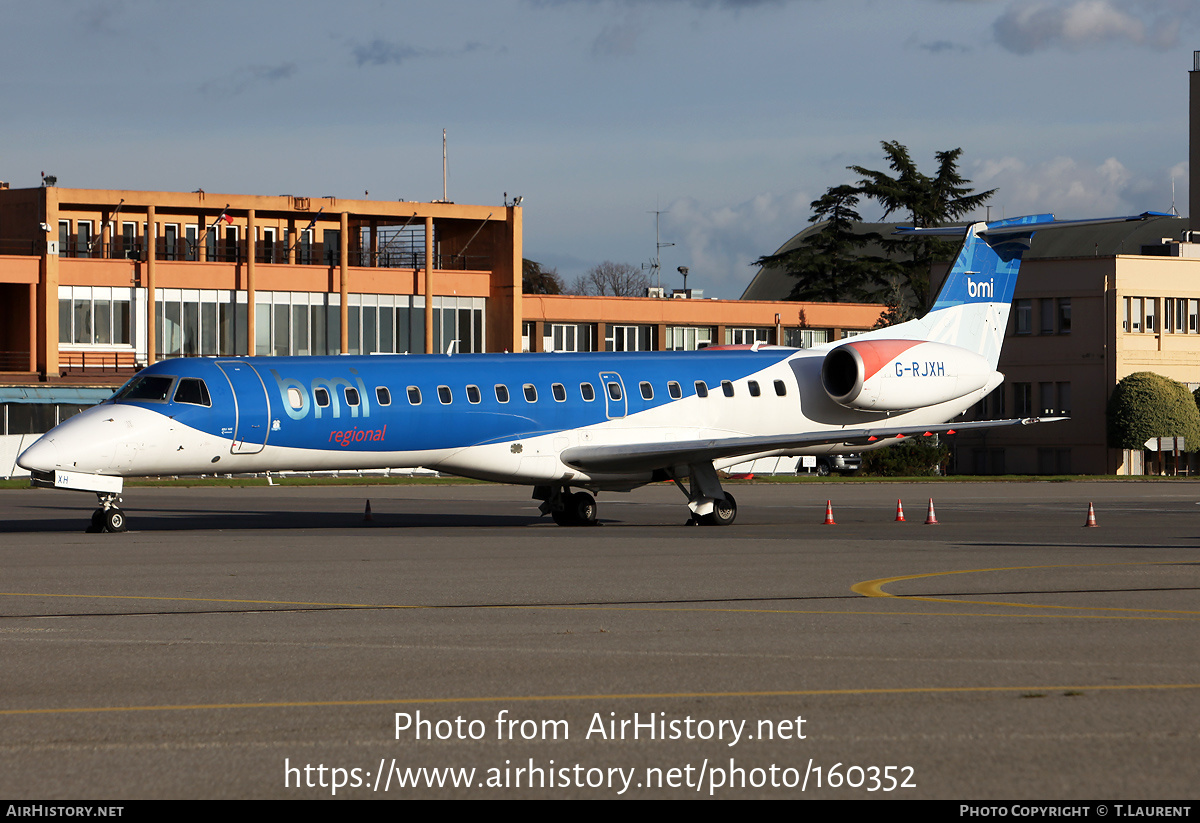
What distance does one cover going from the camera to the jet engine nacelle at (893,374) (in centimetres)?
2834

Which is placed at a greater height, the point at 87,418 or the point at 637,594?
the point at 87,418

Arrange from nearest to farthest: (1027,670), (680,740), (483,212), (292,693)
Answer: (680,740) → (292,693) → (1027,670) → (483,212)

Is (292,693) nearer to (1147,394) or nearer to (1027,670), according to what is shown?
(1027,670)

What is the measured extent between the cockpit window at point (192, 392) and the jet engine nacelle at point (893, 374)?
473 inches

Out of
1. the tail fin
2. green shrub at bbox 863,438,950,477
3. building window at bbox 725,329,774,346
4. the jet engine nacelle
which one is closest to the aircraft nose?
the jet engine nacelle

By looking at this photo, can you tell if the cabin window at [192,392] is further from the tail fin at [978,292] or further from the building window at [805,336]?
the building window at [805,336]

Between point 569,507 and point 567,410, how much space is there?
2309 millimetres

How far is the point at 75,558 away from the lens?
18.9 metres

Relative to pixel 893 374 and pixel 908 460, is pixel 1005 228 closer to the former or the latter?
pixel 893 374

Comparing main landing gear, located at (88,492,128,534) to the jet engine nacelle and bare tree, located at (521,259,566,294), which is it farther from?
bare tree, located at (521,259,566,294)

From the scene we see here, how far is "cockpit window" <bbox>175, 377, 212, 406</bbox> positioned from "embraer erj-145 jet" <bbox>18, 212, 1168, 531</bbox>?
5cm

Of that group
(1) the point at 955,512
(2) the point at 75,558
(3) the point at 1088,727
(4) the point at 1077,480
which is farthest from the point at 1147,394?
(3) the point at 1088,727

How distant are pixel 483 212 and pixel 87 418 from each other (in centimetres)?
5335

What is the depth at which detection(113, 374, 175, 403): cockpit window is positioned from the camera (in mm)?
23531
